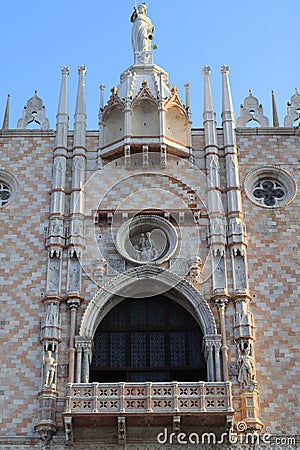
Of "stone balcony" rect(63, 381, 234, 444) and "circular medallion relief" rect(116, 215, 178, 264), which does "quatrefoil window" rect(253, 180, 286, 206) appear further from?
"stone balcony" rect(63, 381, 234, 444)

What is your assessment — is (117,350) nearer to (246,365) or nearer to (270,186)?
(246,365)

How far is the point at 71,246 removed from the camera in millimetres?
23297

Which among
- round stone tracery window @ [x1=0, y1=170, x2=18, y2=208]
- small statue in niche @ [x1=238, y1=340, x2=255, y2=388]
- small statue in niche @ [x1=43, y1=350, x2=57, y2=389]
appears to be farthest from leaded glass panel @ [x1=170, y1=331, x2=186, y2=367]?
round stone tracery window @ [x1=0, y1=170, x2=18, y2=208]

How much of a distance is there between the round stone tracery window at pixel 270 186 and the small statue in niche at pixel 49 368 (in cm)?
744

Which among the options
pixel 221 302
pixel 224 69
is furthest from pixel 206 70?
pixel 221 302

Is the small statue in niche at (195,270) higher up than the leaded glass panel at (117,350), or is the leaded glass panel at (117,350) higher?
the small statue in niche at (195,270)

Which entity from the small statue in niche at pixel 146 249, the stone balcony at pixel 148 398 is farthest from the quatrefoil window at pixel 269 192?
the stone balcony at pixel 148 398

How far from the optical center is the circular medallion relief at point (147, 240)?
2333cm

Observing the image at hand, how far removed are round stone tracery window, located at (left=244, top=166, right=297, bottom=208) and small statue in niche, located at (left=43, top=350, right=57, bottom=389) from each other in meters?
7.44

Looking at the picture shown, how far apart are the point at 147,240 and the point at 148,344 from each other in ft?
9.86

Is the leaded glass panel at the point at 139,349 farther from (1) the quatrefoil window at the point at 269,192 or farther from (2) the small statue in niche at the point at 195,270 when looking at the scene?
(1) the quatrefoil window at the point at 269,192

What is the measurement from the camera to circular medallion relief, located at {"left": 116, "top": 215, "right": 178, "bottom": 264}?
76.5 feet

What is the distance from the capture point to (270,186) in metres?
25.0

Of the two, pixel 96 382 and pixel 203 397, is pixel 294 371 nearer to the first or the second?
pixel 203 397
